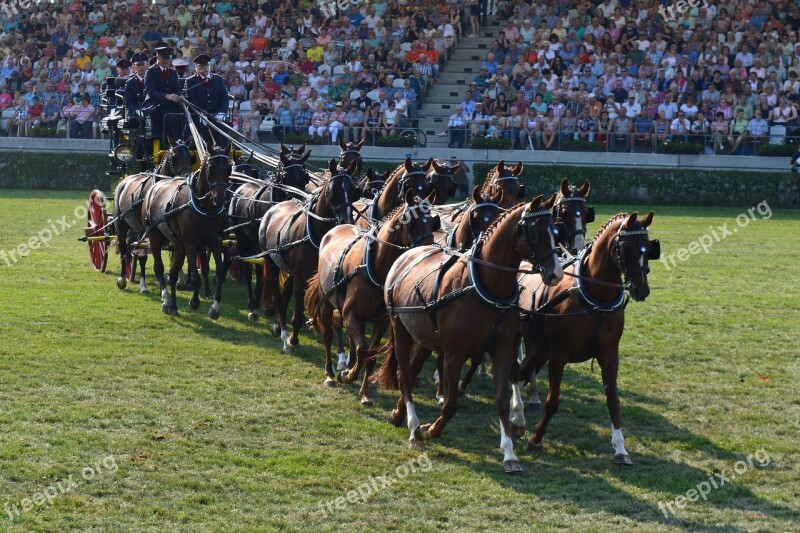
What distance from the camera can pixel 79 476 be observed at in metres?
7.31

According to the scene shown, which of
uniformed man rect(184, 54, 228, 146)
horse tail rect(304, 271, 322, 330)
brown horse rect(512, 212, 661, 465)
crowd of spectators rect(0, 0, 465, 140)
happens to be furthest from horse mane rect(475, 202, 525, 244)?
crowd of spectators rect(0, 0, 465, 140)

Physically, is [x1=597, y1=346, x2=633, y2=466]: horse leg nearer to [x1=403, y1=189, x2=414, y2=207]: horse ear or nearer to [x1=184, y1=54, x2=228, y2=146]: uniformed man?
[x1=403, y1=189, x2=414, y2=207]: horse ear

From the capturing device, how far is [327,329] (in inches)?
421

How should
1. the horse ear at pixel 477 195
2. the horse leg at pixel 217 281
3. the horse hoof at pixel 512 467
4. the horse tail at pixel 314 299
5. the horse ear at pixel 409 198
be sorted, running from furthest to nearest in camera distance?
1. the horse leg at pixel 217 281
2. the horse tail at pixel 314 299
3. the horse ear at pixel 409 198
4. the horse ear at pixel 477 195
5. the horse hoof at pixel 512 467

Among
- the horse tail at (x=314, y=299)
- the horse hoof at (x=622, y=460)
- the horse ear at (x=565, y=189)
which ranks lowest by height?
the horse hoof at (x=622, y=460)

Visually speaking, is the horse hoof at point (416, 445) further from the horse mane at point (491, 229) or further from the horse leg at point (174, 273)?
the horse leg at point (174, 273)

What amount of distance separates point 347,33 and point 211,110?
15.9 m

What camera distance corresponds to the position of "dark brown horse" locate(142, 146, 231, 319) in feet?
43.2

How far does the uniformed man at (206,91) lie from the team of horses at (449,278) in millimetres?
3454

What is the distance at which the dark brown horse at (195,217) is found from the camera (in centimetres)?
1316

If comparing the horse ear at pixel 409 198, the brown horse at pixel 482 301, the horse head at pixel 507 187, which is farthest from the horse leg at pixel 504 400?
the horse head at pixel 507 187

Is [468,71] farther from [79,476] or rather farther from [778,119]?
[79,476]

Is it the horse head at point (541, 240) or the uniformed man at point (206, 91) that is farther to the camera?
the uniformed man at point (206, 91)

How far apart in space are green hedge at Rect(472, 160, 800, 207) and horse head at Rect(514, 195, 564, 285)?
1904cm
